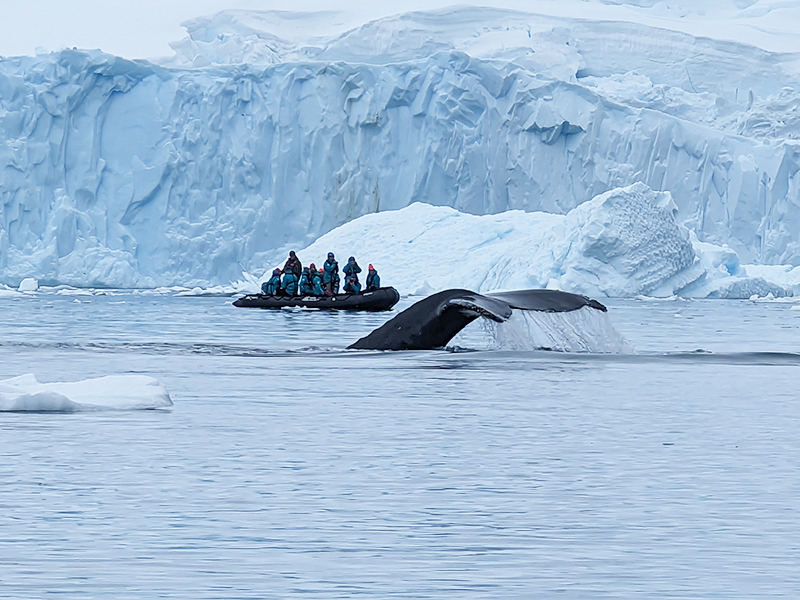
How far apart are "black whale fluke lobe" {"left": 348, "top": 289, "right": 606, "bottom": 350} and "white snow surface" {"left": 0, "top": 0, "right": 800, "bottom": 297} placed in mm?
22751

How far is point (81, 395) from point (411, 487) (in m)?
3.56

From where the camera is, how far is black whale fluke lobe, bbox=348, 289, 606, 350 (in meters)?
13.1

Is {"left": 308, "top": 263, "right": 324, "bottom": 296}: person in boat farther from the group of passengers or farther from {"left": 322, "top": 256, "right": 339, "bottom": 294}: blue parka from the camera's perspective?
{"left": 322, "top": 256, "right": 339, "bottom": 294}: blue parka

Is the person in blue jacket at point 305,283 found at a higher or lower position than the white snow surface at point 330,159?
lower

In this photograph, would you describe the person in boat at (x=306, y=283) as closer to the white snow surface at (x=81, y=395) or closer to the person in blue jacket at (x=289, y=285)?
the person in blue jacket at (x=289, y=285)

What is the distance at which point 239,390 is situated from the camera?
1045 centimetres

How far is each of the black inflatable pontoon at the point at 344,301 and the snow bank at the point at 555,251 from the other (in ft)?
A: 20.3

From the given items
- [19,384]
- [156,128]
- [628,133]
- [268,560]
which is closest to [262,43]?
[156,128]

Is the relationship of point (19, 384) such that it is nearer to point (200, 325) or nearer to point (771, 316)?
point (200, 325)

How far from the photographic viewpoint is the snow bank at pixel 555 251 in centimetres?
3572

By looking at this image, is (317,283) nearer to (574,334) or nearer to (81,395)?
(574,334)

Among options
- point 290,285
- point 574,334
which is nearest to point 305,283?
point 290,285

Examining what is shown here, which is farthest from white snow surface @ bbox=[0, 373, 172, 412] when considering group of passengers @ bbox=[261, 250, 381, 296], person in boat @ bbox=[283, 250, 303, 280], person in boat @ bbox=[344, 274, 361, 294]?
person in boat @ bbox=[283, 250, 303, 280]

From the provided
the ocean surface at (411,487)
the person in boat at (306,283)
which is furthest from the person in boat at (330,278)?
the ocean surface at (411,487)
